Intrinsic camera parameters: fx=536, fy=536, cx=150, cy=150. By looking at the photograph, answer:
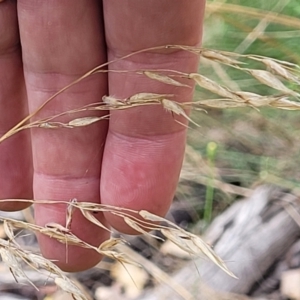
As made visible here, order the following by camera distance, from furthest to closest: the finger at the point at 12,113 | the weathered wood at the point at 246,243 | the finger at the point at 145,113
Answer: the weathered wood at the point at 246,243, the finger at the point at 12,113, the finger at the point at 145,113

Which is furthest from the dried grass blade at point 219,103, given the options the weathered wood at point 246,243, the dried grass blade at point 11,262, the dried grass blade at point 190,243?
the weathered wood at point 246,243

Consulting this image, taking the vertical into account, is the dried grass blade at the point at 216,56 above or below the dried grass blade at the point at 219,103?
above

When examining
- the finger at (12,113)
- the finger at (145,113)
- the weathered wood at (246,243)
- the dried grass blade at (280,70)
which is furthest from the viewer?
the weathered wood at (246,243)

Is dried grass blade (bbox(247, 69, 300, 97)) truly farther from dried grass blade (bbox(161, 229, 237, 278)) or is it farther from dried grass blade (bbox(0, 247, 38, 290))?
dried grass blade (bbox(0, 247, 38, 290))

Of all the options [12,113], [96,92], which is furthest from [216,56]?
[12,113]

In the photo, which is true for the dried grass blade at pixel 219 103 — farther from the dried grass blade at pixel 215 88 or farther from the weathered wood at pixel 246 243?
the weathered wood at pixel 246 243

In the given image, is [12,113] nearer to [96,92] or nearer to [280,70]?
[96,92]

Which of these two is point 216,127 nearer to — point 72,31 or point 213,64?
point 213,64

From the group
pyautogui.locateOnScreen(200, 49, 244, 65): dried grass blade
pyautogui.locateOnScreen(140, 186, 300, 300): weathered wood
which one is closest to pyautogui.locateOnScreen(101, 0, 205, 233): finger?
pyautogui.locateOnScreen(200, 49, 244, 65): dried grass blade
